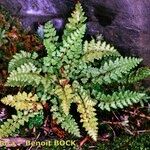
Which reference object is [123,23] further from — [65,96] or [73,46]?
[65,96]

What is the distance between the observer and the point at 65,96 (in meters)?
4.62

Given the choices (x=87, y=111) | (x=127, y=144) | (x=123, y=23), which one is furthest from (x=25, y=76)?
(x=127, y=144)

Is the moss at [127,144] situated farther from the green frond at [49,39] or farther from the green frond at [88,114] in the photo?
the green frond at [49,39]

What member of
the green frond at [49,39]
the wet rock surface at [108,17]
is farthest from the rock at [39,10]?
the green frond at [49,39]

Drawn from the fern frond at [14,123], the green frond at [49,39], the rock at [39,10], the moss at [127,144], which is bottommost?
the moss at [127,144]

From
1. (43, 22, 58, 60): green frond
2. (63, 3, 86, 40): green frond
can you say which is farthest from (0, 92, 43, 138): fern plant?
(63, 3, 86, 40): green frond

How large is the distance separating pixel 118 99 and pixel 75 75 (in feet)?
2.26

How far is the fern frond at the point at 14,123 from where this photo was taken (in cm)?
458

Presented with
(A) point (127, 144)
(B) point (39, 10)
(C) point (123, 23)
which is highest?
(B) point (39, 10)

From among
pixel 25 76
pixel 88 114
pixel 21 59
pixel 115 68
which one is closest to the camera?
pixel 88 114

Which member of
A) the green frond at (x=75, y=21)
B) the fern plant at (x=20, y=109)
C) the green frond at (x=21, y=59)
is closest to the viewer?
the fern plant at (x=20, y=109)

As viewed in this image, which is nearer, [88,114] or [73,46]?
[88,114]

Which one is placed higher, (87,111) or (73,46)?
(73,46)

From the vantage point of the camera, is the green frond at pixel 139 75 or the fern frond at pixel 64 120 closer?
the fern frond at pixel 64 120
